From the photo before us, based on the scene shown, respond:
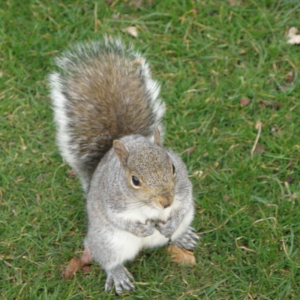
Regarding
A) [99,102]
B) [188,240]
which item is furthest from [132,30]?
[188,240]

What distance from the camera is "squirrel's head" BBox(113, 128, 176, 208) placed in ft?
6.15

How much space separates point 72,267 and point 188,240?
45cm

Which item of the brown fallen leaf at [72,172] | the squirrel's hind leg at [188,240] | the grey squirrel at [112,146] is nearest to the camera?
the grey squirrel at [112,146]

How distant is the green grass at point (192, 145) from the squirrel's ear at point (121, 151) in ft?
1.84

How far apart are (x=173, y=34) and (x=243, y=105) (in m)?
0.56

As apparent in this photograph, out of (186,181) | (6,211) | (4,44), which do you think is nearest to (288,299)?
(186,181)

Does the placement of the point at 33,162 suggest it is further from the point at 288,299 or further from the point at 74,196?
the point at 288,299

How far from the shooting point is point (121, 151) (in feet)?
6.37

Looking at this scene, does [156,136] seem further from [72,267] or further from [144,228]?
[72,267]

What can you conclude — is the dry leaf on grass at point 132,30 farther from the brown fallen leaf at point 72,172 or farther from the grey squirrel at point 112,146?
the brown fallen leaf at point 72,172

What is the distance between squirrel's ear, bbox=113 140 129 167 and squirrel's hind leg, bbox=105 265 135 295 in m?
0.51

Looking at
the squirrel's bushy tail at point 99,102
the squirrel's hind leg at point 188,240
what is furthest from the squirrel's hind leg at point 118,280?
the squirrel's bushy tail at point 99,102

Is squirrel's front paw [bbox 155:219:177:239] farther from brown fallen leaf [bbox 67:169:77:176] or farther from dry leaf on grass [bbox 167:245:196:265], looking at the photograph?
brown fallen leaf [bbox 67:169:77:176]

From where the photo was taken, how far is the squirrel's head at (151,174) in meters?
1.87
